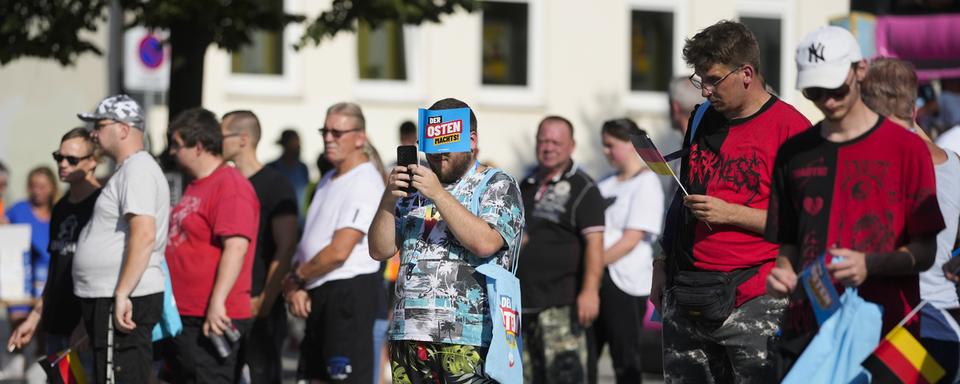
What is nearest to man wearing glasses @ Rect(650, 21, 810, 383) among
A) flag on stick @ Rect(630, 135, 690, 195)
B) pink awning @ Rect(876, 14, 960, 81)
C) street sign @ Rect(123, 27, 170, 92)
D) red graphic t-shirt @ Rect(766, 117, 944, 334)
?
flag on stick @ Rect(630, 135, 690, 195)

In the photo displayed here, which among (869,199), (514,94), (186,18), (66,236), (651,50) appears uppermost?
(651,50)

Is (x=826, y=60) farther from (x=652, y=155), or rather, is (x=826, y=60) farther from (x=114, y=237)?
(x=114, y=237)

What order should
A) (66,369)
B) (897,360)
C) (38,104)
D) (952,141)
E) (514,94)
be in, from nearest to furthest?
1. (897,360)
2. (952,141)
3. (66,369)
4. (38,104)
5. (514,94)

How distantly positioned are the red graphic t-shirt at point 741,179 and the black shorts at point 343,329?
3.07 m

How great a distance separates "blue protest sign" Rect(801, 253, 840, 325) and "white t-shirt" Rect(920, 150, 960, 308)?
0.72 meters

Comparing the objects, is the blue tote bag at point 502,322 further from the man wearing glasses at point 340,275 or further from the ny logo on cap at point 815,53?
the man wearing glasses at point 340,275

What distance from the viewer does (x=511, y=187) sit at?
6.00 m

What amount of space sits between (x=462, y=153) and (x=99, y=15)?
596 cm

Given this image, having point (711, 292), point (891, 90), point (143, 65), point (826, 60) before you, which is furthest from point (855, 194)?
point (143, 65)

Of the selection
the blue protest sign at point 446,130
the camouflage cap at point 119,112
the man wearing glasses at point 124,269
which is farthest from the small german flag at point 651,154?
the camouflage cap at point 119,112

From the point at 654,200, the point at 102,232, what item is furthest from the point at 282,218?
the point at 654,200

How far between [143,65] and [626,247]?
8990 mm

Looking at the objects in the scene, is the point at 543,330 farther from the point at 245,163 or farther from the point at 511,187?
the point at 511,187

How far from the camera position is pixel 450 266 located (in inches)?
231
